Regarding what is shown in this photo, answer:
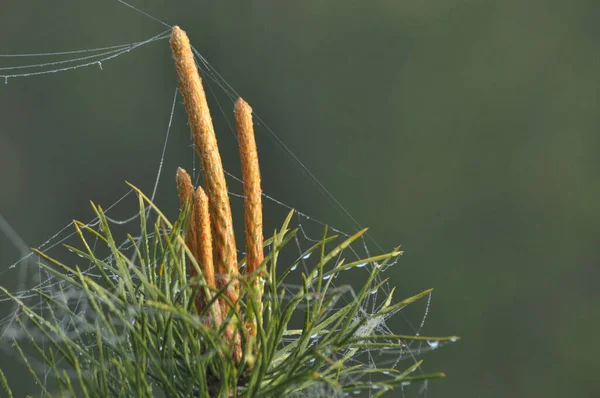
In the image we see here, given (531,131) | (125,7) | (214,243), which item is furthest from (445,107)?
(214,243)

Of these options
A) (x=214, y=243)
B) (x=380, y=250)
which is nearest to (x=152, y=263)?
(x=214, y=243)

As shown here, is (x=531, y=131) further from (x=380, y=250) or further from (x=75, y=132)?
(x=75, y=132)

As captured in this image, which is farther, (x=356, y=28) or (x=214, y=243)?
(x=356, y=28)

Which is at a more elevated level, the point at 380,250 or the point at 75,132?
the point at 75,132

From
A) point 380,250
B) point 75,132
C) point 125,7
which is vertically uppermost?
point 125,7

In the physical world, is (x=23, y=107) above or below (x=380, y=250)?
above

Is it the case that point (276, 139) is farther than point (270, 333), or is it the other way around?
point (276, 139)

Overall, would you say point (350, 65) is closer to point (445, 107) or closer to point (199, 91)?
point (445, 107)
